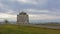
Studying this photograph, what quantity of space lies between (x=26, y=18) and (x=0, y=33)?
77.7 metres

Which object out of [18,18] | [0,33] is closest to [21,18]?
[18,18]

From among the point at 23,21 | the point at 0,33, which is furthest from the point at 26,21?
the point at 0,33

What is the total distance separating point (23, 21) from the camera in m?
114

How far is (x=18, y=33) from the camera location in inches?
1394

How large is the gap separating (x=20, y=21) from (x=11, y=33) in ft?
260

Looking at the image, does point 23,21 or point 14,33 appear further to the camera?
point 23,21

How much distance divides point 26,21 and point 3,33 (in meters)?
77.5

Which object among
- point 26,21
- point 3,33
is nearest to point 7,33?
point 3,33

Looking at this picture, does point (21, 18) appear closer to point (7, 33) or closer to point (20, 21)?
point (20, 21)

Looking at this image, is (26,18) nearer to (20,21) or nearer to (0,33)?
(20,21)

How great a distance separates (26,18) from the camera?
114 m

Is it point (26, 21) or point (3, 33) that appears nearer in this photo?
point (3, 33)

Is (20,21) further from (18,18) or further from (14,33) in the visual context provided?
(14,33)

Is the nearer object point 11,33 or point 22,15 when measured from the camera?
point 11,33
